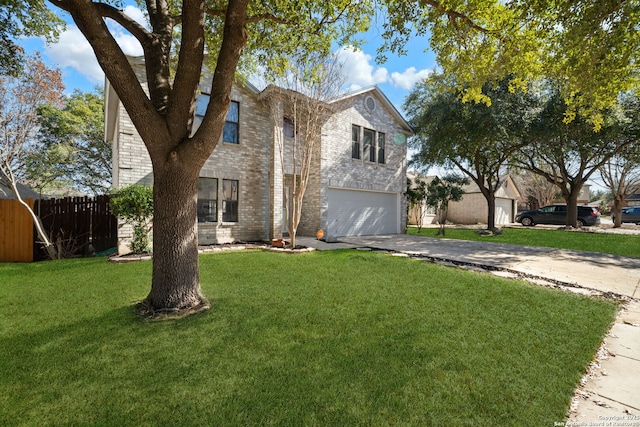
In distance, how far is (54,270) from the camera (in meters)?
6.26

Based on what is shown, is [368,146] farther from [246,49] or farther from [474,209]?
[474,209]

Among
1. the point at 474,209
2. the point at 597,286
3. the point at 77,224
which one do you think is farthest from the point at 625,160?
the point at 77,224

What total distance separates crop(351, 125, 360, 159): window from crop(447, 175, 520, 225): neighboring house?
53.8ft

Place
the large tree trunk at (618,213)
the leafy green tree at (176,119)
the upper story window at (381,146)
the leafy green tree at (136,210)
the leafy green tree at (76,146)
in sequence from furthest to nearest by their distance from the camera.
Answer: the large tree trunk at (618,213), the leafy green tree at (76,146), the upper story window at (381,146), the leafy green tree at (136,210), the leafy green tree at (176,119)

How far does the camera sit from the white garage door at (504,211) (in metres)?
26.8

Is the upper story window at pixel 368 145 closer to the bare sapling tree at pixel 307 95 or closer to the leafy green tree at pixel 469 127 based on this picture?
the leafy green tree at pixel 469 127

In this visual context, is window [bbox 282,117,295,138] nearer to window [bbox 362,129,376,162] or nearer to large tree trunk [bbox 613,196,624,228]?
window [bbox 362,129,376,162]

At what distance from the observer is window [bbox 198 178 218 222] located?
32.1 ft

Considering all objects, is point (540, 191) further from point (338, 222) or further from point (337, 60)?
point (337, 60)

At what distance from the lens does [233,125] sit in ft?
34.4

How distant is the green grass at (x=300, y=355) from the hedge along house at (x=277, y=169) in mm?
4977

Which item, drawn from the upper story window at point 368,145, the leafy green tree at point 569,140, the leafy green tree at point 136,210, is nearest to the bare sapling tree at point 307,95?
the upper story window at point 368,145

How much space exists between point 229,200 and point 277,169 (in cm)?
216

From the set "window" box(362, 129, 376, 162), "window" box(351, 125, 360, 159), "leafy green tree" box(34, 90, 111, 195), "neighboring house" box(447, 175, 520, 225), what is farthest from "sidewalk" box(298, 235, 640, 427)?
"leafy green tree" box(34, 90, 111, 195)
